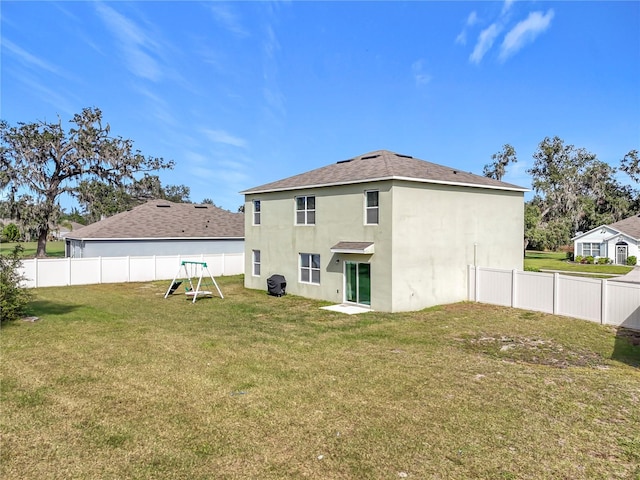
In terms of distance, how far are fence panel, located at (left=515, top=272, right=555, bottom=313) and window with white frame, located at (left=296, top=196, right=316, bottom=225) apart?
30.0 feet

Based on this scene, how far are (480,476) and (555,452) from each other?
4.07 ft

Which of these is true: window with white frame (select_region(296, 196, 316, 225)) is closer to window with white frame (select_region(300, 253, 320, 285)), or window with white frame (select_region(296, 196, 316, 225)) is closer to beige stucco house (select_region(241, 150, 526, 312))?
beige stucco house (select_region(241, 150, 526, 312))

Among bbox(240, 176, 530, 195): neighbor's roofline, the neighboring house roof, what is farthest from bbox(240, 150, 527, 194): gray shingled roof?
the neighboring house roof

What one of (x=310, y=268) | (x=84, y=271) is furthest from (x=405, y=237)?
(x=84, y=271)

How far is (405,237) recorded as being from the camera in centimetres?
1598

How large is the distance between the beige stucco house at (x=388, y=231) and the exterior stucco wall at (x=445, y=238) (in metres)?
0.04

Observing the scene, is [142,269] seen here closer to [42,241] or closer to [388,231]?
[42,241]

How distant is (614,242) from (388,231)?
36.4m

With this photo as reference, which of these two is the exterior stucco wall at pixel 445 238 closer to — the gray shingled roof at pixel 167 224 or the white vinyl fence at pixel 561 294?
the white vinyl fence at pixel 561 294

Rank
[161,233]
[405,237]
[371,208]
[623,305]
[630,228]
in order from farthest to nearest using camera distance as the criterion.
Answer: [630,228], [161,233], [371,208], [405,237], [623,305]

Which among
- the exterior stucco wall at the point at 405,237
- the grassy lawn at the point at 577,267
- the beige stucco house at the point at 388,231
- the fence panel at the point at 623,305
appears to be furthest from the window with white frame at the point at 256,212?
the grassy lawn at the point at 577,267

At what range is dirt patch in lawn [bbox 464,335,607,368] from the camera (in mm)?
9516

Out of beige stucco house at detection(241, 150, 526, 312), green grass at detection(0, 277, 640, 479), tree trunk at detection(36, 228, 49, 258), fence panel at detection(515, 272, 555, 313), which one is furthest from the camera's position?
tree trunk at detection(36, 228, 49, 258)

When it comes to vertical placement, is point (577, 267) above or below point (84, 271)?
below
